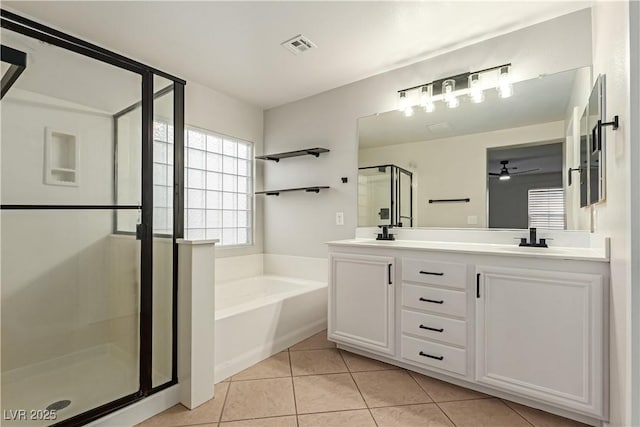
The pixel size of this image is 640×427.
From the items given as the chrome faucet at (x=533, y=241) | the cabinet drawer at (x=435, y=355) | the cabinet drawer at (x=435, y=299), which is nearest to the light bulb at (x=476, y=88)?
the chrome faucet at (x=533, y=241)

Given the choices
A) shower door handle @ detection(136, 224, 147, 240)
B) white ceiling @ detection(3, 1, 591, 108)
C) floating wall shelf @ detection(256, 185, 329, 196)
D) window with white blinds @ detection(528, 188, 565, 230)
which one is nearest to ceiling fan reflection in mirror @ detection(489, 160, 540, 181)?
window with white blinds @ detection(528, 188, 565, 230)

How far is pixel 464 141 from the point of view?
250cm

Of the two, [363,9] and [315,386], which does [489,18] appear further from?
[315,386]

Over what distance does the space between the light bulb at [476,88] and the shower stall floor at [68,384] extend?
2.88 metres

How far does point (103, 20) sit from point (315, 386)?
2776mm

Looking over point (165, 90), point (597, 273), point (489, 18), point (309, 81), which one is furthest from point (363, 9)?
point (597, 273)

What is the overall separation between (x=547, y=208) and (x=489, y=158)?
0.52m

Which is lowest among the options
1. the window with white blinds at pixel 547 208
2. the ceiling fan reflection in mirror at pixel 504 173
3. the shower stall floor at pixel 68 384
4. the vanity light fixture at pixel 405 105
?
the shower stall floor at pixel 68 384

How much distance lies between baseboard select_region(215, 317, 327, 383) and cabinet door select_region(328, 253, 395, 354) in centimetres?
40

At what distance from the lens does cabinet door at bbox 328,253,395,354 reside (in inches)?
86.7

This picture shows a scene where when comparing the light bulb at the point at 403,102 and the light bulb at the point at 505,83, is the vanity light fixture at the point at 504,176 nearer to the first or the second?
the light bulb at the point at 505,83

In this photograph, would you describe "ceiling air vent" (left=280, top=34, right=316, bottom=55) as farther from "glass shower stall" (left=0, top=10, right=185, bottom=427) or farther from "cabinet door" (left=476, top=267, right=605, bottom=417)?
"cabinet door" (left=476, top=267, right=605, bottom=417)

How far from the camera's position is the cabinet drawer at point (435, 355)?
75.0 inches

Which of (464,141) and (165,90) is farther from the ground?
(165,90)
